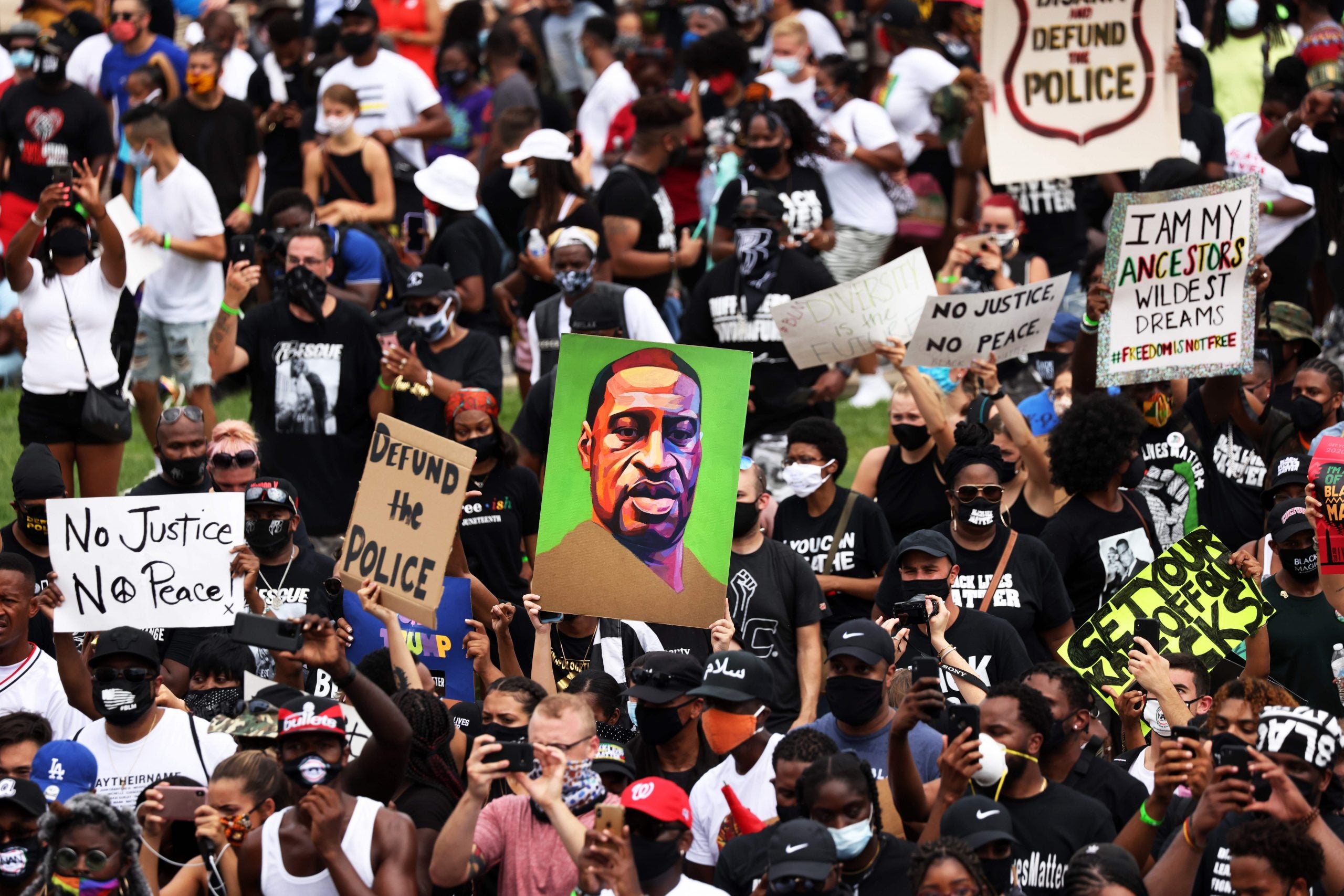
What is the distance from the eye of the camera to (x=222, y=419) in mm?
14336

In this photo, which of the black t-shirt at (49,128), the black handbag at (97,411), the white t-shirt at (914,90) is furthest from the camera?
the white t-shirt at (914,90)

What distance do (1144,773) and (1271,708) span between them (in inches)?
41.7

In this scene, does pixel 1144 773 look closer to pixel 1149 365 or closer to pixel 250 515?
pixel 1149 365

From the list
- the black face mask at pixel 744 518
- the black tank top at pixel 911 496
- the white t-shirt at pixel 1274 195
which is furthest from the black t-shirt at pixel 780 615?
the white t-shirt at pixel 1274 195

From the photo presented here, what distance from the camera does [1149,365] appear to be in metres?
9.83

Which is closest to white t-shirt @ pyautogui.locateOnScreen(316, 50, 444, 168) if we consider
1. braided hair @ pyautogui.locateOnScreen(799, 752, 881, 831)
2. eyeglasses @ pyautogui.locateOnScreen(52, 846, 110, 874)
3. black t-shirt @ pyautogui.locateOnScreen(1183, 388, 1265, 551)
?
black t-shirt @ pyautogui.locateOnScreen(1183, 388, 1265, 551)

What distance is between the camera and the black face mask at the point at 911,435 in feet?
31.2

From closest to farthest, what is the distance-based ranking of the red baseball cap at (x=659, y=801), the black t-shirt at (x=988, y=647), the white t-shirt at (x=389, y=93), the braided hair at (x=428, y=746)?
1. the red baseball cap at (x=659, y=801)
2. the braided hair at (x=428, y=746)
3. the black t-shirt at (x=988, y=647)
4. the white t-shirt at (x=389, y=93)

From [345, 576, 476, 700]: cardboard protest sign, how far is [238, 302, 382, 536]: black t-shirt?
2015 mm

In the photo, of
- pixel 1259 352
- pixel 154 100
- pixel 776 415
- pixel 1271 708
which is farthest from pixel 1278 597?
pixel 154 100

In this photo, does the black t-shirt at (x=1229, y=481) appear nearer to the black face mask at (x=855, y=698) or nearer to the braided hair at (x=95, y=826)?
the black face mask at (x=855, y=698)

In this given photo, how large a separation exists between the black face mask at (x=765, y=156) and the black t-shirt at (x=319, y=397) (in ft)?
8.81

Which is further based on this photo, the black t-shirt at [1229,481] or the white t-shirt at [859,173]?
the white t-shirt at [859,173]

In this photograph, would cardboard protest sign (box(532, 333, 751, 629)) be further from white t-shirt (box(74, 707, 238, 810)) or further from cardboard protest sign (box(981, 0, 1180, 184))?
cardboard protest sign (box(981, 0, 1180, 184))
